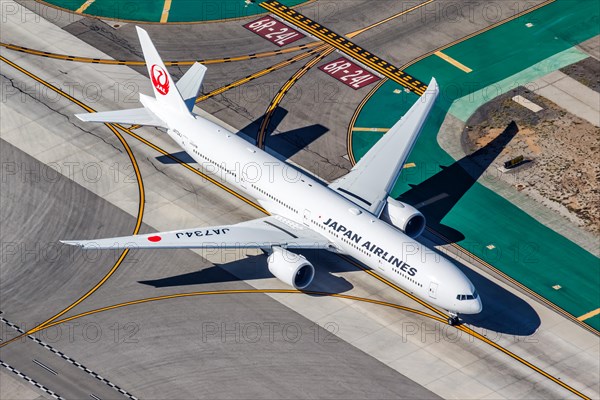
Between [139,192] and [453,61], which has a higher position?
[453,61]

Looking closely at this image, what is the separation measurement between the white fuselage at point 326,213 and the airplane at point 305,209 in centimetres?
9

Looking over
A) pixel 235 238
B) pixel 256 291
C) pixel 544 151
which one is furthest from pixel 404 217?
pixel 544 151

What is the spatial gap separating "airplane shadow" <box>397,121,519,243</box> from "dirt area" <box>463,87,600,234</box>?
0.16 metres

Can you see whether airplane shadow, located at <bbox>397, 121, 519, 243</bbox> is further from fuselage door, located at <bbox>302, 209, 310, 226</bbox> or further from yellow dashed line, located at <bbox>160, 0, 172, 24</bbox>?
yellow dashed line, located at <bbox>160, 0, 172, 24</bbox>

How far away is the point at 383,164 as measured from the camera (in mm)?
109188

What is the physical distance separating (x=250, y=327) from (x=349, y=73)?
38.8 meters

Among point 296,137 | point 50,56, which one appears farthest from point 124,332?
point 50,56

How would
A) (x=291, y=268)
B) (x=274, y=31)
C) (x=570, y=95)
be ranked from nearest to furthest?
(x=291, y=268)
(x=570, y=95)
(x=274, y=31)

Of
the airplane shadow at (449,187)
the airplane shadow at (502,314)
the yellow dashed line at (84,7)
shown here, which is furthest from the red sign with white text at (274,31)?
the airplane shadow at (502,314)

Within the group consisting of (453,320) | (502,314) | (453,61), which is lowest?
(453,320)

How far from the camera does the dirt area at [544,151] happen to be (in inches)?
4441

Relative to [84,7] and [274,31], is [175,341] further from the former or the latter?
[84,7]

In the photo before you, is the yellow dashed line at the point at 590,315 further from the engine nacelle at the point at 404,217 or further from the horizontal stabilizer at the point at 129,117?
the horizontal stabilizer at the point at 129,117

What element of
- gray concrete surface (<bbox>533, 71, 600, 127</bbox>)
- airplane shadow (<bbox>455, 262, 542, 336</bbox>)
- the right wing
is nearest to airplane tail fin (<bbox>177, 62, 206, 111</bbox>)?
the right wing
